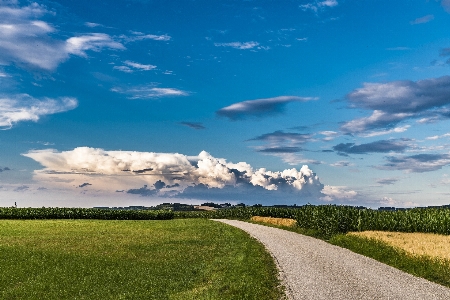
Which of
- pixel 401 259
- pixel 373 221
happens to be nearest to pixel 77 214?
pixel 373 221

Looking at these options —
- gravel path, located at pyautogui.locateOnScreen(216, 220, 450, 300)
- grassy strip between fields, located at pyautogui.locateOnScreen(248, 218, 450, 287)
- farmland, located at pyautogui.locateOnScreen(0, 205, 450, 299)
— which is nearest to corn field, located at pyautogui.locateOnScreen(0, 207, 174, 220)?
farmland, located at pyautogui.locateOnScreen(0, 205, 450, 299)

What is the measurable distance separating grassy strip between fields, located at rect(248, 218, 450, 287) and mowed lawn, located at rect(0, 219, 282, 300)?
737 cm

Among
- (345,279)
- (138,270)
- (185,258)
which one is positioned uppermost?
(345,279)

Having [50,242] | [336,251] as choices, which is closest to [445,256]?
[336,251]

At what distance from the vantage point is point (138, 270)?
24.7 meters

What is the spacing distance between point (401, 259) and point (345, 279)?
665cm

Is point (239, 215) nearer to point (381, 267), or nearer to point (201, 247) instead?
point (201, 247)

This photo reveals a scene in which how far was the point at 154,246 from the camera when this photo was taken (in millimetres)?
35688

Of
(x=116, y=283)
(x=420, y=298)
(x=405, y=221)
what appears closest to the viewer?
(x=420, y=298)

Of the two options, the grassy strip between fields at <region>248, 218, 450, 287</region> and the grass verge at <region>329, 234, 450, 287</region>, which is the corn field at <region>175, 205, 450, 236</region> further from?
the grass verge at <region>329, 234, 450, 287</region>

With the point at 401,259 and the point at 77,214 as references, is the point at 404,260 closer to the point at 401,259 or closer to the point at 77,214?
the point at 401,259

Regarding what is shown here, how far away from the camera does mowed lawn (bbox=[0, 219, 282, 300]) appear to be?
→ 1922cm

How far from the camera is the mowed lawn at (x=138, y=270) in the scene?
757 inches

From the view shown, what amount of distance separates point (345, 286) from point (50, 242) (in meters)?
30.5
